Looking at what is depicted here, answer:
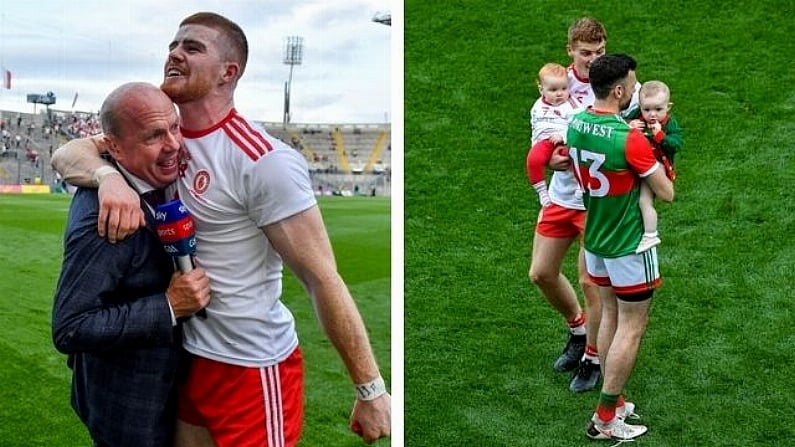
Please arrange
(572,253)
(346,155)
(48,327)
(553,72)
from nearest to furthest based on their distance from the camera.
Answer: (346,155), (553,72), (48,327), (572,253)

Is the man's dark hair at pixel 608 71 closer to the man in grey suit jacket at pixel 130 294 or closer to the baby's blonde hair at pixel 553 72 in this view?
the baby's blonde hair at pixel 553 72

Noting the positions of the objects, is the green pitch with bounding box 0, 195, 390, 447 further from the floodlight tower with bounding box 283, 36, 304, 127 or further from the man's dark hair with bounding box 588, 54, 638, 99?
the man's dark hair with bounding box 588, 54, 638, 99

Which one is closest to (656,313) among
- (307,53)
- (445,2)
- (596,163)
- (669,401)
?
(669,401)

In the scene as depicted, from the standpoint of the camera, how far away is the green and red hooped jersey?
2.97 metres

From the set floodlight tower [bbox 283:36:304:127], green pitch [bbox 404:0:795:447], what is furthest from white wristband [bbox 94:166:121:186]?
green pitch [bbox 404:0:795:447]

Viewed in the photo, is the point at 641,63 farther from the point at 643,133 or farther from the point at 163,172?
the point at 163,172

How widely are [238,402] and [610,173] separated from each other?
1435 millimetres

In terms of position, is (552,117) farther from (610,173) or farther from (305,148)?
(305,148)

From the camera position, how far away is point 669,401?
3.61 m

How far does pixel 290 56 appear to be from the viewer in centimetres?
249

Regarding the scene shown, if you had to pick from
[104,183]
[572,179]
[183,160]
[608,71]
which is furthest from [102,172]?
[572,179]

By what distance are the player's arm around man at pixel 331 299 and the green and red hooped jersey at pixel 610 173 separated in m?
1.23

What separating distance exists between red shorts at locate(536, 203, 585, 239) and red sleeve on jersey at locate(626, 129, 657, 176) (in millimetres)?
559

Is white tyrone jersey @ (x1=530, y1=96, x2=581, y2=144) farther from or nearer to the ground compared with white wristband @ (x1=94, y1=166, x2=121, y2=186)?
farther from the ground
